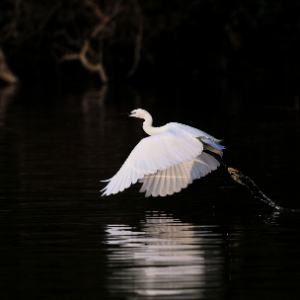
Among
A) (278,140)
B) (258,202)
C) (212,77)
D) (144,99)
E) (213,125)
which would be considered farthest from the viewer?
(212,77)

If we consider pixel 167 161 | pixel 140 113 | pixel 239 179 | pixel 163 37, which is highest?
pixel 163 37

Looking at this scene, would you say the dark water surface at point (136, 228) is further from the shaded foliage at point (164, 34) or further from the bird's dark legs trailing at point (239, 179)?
the shaded foliage at point (164, 34)

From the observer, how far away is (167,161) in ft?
30.9

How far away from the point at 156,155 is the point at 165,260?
6.89ft

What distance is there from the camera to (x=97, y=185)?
12.0 m

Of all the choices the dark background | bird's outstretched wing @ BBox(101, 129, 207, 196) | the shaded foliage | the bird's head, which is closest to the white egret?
bird's outstretched wing @ BBox(101, 129, 207, 196)

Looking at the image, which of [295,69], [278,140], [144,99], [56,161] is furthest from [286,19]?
[56,161]

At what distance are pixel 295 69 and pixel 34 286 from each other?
45.6 m

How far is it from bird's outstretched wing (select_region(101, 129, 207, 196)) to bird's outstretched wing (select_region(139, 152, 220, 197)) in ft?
1.85

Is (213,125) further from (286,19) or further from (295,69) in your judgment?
(295,69)

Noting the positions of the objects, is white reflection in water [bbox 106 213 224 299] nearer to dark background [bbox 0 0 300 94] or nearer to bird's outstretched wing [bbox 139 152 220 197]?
bird's outstretched wing [bbox 139 152 220 197]

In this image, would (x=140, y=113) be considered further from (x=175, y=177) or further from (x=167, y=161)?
(x=167, y=161)

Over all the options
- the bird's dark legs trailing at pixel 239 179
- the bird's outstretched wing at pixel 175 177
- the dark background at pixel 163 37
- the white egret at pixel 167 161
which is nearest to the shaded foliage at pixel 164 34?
the dark background at pixel 163 37

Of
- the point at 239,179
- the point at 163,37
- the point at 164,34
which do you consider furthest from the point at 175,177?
the point at 163,37
